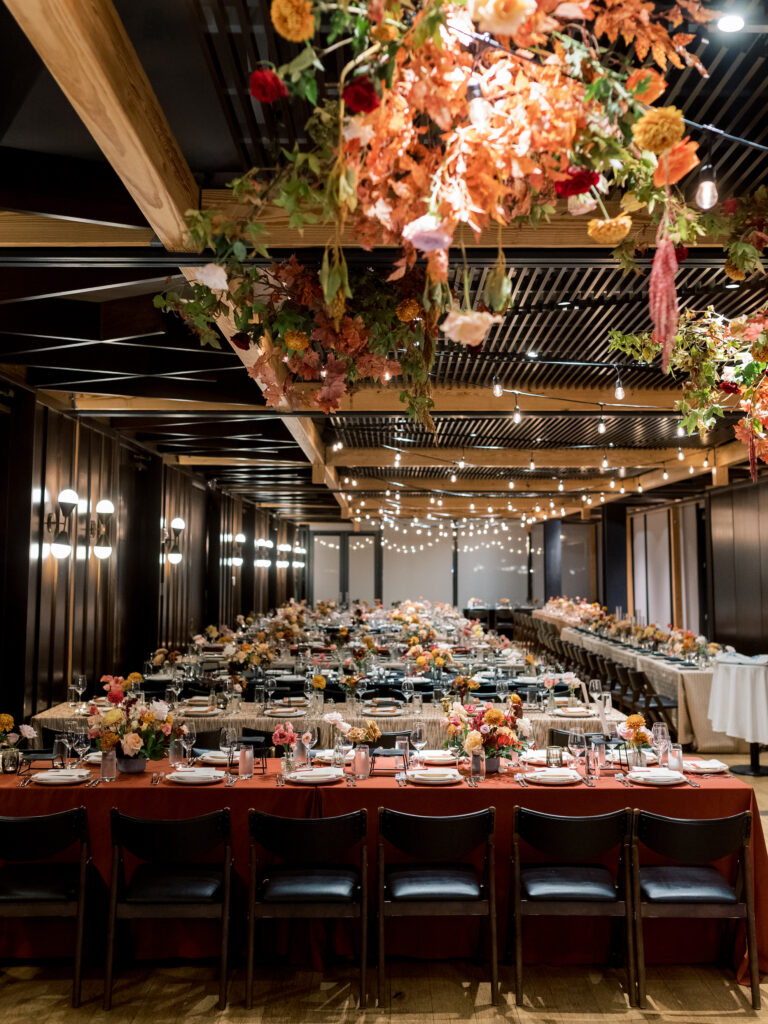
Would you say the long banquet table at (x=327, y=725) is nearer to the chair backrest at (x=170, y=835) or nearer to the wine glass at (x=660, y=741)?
the wine glass at (x=660, y=741)

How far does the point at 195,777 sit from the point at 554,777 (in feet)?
5.75

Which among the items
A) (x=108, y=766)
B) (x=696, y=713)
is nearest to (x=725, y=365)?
(x=108, y=766)

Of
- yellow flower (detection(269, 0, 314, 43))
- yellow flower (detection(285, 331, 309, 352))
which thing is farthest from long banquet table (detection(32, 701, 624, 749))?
yellow flower (detection(269, 0, 314, 43))

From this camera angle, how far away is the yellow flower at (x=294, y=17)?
1.50 meters

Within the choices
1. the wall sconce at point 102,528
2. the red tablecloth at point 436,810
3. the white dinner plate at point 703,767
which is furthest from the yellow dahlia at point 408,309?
the wall sconce at point 102,528

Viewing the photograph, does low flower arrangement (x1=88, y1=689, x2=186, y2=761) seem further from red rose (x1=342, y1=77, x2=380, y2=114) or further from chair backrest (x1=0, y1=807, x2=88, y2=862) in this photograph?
red rose (x1=342, y1=77, x2=380, y2=114)

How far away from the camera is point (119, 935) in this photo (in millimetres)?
4094

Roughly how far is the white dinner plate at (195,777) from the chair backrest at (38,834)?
0.58 metres

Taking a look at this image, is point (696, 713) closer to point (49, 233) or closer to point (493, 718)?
point (493, 718)

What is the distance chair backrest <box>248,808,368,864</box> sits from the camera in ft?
12.2

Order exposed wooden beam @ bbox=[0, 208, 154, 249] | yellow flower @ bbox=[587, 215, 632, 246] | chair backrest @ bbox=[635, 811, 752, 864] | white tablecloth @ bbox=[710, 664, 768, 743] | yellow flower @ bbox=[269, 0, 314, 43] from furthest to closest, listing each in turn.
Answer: white tablecloth @ bbox=[710, 664, 768, 743] → exposed wooden beam @ bbox=[0, 208, 154, 249] → chair backrest @ bbox=[635, 811, 752, 864] → yellow flower @ bbox=[587, 215, 632, 246] → yellow flower @ bbox=[269, 0, 314, 43]

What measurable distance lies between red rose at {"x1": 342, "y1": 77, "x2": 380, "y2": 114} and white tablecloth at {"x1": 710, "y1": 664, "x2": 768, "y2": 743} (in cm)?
765

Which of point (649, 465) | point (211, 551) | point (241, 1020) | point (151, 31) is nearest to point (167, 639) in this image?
point (211, 551)

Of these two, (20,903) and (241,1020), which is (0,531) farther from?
(241,1020)
